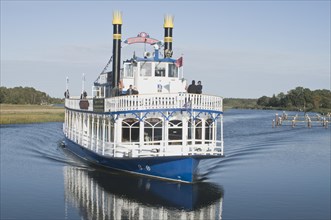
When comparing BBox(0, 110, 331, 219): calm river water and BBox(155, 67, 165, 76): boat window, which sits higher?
BBox(155, 67, 165, 76): boat window

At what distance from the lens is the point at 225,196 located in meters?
26.4

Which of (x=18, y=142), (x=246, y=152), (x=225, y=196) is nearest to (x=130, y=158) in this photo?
(x=225, y=196)

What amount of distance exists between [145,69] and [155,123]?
4.19 metres

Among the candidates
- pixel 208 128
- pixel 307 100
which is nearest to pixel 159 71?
pixel 208 128

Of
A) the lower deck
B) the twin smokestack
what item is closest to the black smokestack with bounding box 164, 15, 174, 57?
the twin smokestack

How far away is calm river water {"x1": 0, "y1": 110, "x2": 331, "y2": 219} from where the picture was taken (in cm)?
2300

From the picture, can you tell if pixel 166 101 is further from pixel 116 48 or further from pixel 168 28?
pixel 168 28

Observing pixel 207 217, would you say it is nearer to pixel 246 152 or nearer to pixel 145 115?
pixel 145 115

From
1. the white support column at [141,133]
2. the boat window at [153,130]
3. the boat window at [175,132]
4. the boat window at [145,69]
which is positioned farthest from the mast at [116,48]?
the boat window at [175,132]

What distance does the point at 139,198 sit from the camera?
25.0 m

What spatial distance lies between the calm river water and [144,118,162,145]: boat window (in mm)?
2510

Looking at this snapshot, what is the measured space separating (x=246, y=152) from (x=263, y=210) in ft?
73.8

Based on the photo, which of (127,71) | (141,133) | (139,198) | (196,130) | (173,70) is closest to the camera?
(139,198)

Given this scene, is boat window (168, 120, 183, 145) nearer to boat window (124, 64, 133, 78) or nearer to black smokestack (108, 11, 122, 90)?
boat window (124, 64, 133, 78)
